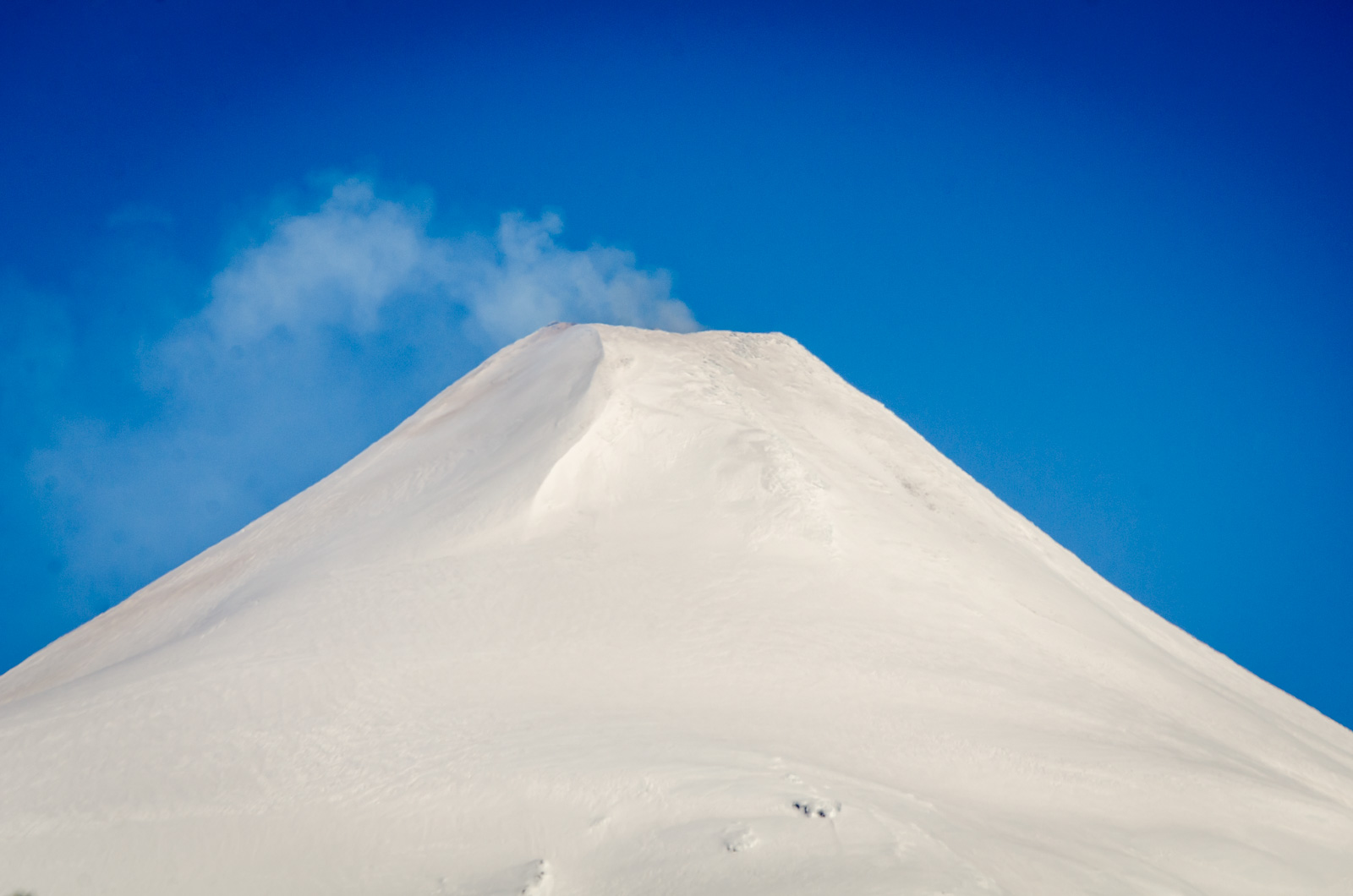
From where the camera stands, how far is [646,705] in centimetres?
1093

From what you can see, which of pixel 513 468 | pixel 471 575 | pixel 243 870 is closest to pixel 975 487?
pixel 513 468

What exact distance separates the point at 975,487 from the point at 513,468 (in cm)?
1135

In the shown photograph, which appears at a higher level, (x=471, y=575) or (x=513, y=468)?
(x=513, y=468)

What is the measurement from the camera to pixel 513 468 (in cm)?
1619

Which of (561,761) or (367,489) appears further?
(367,489)

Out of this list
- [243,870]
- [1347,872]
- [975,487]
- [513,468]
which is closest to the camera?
[243,870]

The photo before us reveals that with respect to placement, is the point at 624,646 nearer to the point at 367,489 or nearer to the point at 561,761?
the point at 561,761

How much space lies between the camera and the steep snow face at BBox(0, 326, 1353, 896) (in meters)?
8.66

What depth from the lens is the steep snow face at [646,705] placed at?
8664mm

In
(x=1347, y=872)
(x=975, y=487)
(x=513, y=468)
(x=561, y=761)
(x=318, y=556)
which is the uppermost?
(x=975, y=487)

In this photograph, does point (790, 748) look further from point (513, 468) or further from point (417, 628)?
point (513, 468)

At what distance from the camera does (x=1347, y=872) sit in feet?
33.9

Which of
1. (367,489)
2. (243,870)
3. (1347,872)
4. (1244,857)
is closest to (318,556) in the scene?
(367,489)

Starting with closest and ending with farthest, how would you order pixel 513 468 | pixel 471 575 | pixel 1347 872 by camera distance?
pixel 1347 872
pixel 471 575
pixel 513 468
